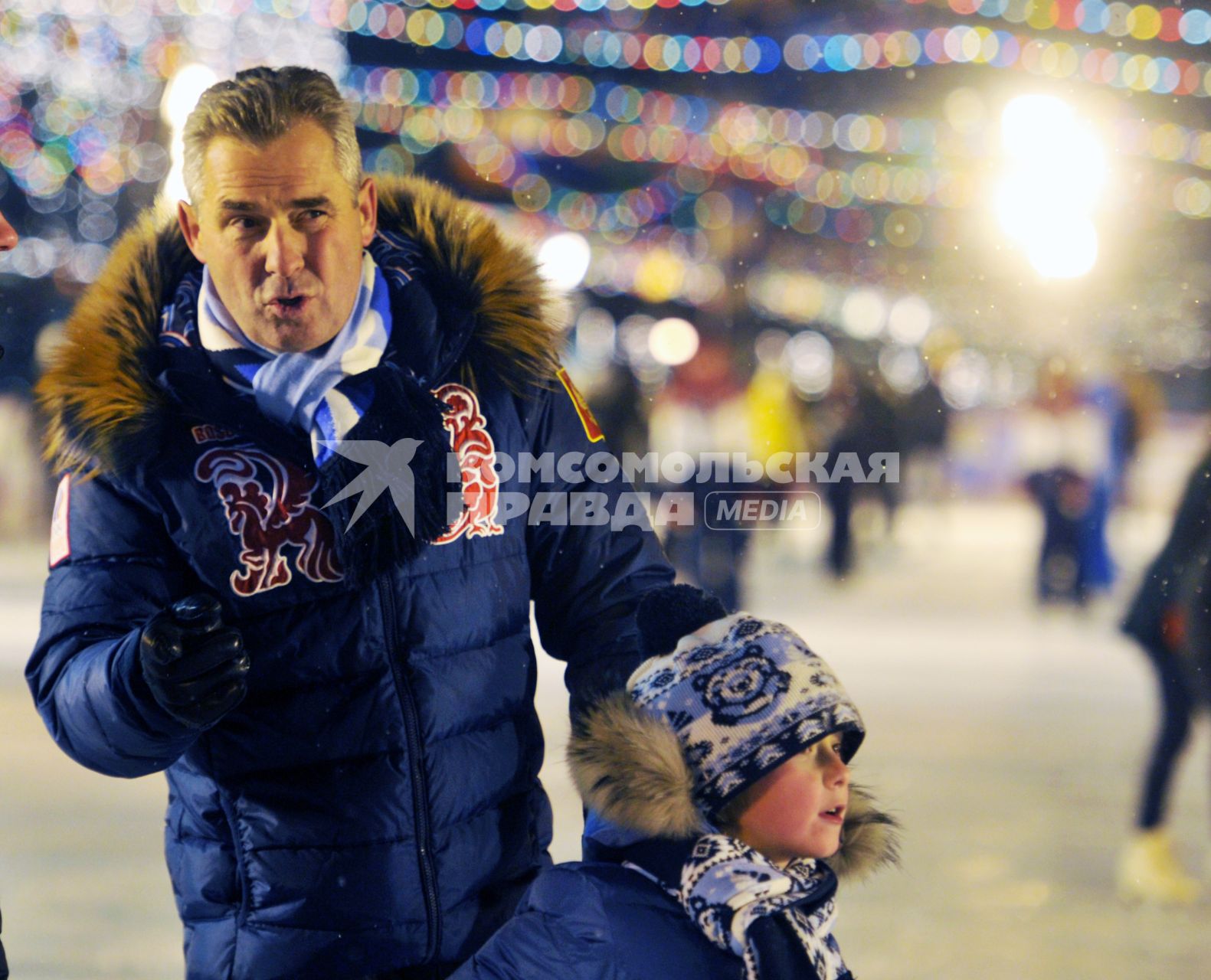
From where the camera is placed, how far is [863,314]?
4.95 metres

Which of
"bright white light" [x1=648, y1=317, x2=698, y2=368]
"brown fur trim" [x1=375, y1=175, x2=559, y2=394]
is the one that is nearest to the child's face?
"brown fur trim" [x1=375, y1=175, x2=559, y2=394]

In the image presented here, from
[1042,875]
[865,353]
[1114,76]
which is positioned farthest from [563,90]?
[865,353]

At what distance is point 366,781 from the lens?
1321mm

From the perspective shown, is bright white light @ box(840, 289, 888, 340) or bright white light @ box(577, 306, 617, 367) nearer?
bright white light @ box(840, 289, 888, 340)

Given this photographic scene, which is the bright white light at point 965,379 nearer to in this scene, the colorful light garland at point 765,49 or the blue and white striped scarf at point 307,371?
the colorful light garland at point 765,49

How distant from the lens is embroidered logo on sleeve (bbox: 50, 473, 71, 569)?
133 cm

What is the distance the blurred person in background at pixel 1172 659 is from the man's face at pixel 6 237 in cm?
271

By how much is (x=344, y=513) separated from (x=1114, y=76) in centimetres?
280

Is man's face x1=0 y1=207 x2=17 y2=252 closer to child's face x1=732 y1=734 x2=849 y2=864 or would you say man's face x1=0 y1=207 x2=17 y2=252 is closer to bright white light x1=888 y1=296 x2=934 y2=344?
child's face x1=732 y1=734 x2=849 y2=864

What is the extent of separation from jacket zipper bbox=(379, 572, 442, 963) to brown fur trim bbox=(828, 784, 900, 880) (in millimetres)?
418

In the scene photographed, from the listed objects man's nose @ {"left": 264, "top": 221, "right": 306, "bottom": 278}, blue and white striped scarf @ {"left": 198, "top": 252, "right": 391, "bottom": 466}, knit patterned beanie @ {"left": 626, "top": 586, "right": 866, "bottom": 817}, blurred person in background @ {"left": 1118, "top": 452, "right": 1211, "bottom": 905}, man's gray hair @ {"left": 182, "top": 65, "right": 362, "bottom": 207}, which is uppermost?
man's gray hair @ {"left": 182, "top": 65, "right": 362, "bottom": 207}

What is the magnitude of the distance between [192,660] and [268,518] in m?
0.24

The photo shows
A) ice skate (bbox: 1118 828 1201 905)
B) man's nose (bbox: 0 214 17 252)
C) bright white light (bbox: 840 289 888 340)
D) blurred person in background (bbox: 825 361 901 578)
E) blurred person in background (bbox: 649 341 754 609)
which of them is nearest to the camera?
man's nose (bbox: 0 214 17 252)

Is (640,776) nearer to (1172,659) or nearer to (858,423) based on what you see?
(1172,659)
